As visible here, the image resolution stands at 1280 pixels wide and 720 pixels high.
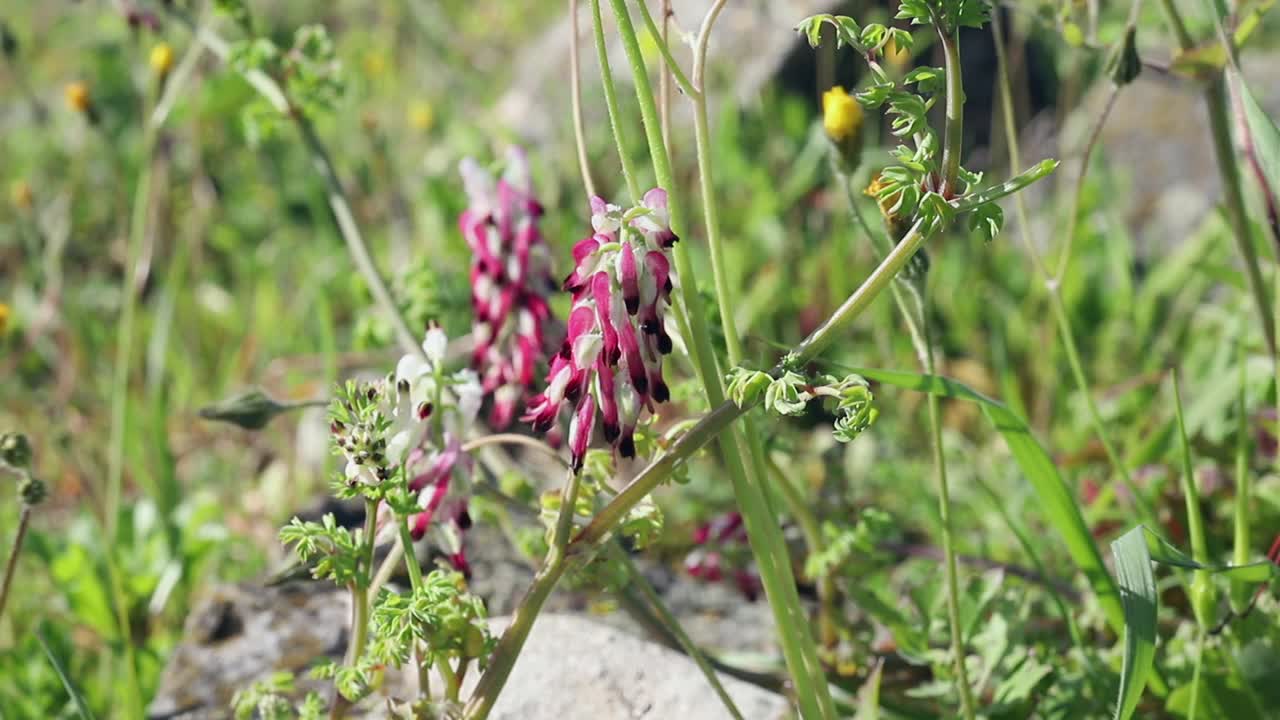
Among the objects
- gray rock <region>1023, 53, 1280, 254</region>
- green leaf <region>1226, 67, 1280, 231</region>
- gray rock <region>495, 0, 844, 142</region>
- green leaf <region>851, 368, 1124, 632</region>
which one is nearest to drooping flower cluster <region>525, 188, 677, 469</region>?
green leaf <region>851, 368, 1124, 632</region>

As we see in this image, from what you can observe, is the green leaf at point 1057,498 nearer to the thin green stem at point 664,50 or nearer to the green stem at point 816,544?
the green stem at point 816,544

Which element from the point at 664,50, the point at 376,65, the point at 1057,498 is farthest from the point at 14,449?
the point at 376,65

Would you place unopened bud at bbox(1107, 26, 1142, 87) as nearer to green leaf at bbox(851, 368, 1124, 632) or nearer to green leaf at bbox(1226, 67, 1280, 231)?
green leaf at bbox(1226, 67, 1280, 231)

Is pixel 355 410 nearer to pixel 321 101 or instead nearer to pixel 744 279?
pixel 321 101

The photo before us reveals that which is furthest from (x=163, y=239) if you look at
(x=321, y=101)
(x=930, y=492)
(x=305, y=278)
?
(x=930, y=492)

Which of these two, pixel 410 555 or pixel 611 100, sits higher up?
pixel 611 100

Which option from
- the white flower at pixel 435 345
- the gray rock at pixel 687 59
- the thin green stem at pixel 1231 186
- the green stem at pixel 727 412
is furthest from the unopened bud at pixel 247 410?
the gray rock at pixel 687 59

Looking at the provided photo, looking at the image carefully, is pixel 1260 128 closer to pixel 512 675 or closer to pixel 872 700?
pixel 872 700
